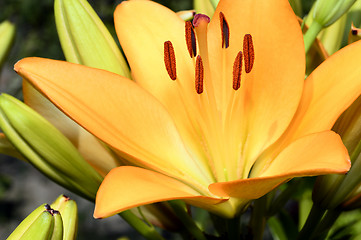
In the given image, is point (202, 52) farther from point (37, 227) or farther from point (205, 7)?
point (37, 227)

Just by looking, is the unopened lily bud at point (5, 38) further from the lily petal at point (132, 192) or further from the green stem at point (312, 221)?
the green stem at point (312, 221)

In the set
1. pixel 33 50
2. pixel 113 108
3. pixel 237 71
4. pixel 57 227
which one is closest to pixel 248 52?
pixel 237 71

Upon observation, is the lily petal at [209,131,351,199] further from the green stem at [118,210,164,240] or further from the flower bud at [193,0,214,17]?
the flower bud at [193,0,214,17]

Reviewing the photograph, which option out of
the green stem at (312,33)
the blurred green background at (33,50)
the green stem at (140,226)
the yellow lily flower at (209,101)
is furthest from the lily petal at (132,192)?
the blurred green background at (33,50)

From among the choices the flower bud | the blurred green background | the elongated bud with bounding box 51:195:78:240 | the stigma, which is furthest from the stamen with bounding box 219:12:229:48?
the blurred green background

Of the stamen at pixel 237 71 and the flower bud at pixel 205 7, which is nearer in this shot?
the stamen at pixel 237 71

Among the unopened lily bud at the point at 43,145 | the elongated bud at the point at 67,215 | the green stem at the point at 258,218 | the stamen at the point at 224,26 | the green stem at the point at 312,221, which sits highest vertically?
the stamen at the point at 224,26

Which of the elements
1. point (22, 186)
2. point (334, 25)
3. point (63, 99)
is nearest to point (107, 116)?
point (63, 99)

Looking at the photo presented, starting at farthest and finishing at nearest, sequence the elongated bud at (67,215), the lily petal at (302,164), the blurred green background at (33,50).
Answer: the blurred green background at (33,50)
the elongated bud at (67,215)
the lily petal at (302,164)
